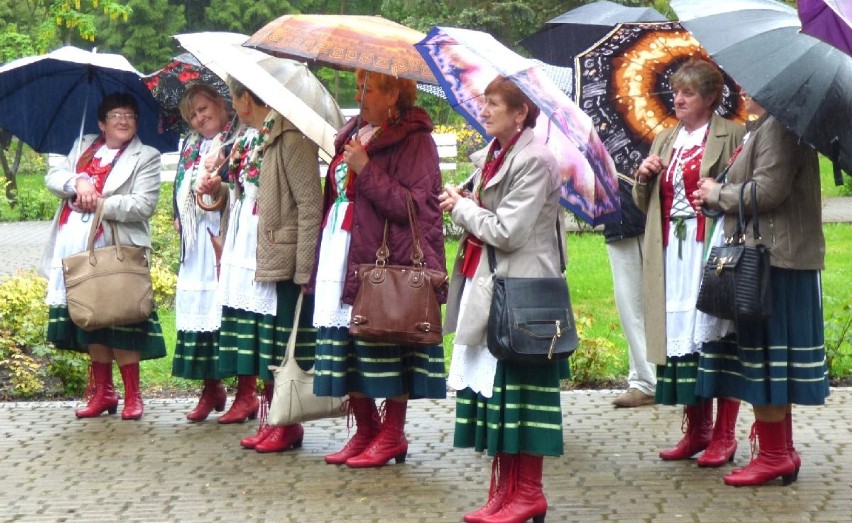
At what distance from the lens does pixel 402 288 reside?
6.04m

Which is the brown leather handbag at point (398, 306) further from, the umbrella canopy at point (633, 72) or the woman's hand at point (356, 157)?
the umbrella canopy at point (633, 72)

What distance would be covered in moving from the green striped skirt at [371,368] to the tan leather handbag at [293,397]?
0.17 meters

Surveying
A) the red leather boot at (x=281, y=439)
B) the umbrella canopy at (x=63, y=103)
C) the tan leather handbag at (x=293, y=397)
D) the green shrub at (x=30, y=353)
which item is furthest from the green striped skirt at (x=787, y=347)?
the green shrub at (x=30, y=353)

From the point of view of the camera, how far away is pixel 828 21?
4348mm

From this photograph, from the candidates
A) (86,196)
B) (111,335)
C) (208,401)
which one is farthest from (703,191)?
(111,335)

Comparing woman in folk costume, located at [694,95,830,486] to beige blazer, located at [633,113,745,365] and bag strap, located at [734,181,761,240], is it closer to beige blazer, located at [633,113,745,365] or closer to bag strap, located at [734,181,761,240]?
bag strap, located at [734,181,761,240]

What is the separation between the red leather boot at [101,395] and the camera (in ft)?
25.8

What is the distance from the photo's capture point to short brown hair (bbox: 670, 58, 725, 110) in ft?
20.5

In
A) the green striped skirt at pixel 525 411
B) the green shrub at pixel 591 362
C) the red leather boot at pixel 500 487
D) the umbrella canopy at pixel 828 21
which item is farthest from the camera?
the green shrub at pixel 591 362

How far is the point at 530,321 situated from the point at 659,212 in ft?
4.98

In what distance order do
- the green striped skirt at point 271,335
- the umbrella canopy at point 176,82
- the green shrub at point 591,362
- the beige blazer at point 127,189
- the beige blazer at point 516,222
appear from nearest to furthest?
1. the beige blazer at point 516,222
2. the green striped skirt at point 271,335
3. the umbrella canopy at point 176,82
4. the beige blazer at point 127,189
5. the green shrub at point 591,362

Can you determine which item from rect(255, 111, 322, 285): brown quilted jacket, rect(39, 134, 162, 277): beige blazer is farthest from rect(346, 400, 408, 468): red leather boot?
rect(39, 134, 162, 277): beige blazer

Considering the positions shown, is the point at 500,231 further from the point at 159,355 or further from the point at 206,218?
the point at 159,355

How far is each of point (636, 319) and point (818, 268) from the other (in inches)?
82.7
